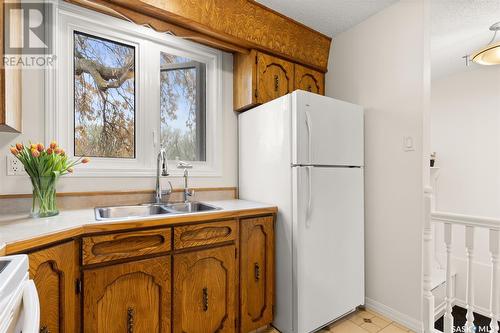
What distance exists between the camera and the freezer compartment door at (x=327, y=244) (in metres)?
1.60

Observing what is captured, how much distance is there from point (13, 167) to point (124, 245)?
86cm

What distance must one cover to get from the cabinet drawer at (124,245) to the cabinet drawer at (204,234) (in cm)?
6

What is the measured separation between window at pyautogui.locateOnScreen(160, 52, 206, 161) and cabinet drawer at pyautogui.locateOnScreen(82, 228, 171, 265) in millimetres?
899

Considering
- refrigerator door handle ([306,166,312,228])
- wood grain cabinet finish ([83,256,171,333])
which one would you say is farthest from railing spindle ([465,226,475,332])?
wood grain cabinet finish ([83,256,171,333])

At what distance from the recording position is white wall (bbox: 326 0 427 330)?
1770 millimetres

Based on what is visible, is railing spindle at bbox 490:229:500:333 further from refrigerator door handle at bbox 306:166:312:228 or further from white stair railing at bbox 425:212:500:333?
refrigerator door handle at bbox 306:166:312:228

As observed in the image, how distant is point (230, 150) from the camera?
2229 mm

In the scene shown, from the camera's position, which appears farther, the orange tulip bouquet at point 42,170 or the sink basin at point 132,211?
the sink basin at point 132,211

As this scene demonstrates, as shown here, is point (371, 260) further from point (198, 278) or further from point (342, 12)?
point (342, 12)

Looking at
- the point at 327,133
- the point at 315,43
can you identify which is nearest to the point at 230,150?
the point at 327,133

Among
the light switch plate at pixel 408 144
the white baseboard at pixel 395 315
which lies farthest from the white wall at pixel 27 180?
the white baseboard at pixel 395 315

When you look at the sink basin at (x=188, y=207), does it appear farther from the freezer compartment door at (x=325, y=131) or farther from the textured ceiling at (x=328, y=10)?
the textured ceiling at (x=328, y=10)

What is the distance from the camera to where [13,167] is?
140 centimetres

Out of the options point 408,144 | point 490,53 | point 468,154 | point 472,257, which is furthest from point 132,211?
point 468,154
